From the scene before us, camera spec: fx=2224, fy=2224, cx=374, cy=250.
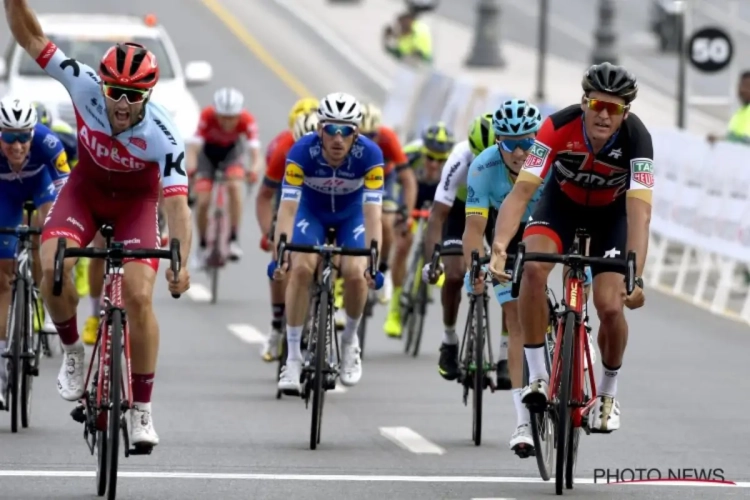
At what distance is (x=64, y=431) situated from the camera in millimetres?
12977

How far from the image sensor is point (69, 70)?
35.3 feet

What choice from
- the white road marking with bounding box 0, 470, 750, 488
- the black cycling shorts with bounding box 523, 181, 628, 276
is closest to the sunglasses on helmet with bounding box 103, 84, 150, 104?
the white road marking with bounding box 0, 470, 750, 488

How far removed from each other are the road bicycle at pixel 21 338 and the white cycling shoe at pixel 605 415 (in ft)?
11.5

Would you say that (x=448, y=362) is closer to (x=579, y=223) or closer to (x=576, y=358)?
(x=579, y=223)

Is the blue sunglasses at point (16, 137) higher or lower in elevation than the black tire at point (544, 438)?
higher

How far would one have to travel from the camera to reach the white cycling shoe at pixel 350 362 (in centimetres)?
1376

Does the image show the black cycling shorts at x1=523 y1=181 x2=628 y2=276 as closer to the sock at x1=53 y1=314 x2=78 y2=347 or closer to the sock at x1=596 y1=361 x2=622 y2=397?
the sock at x1=596 y1=361 x2=622 y2=397

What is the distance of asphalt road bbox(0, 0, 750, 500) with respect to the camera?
1084 centimetres

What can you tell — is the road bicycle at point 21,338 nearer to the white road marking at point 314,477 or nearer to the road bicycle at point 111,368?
the white road marking at point 314,477

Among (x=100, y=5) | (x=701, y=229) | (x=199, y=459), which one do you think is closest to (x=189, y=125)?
(x=701, y=229)

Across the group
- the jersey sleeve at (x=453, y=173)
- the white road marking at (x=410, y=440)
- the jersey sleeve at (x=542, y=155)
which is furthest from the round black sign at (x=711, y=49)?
the jersey sleeve at (x=542, y=155)

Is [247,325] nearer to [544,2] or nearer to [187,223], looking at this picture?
[187,223]

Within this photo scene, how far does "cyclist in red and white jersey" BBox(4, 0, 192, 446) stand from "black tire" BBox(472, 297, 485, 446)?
247cm

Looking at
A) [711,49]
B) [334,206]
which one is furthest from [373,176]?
[711,49]
